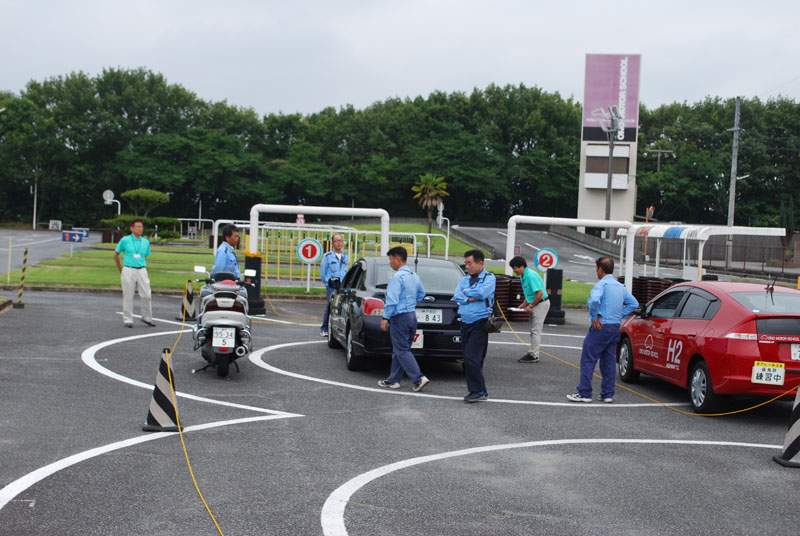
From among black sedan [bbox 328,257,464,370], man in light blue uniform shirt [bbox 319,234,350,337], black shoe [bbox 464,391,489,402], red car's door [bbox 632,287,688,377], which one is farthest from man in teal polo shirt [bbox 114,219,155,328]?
red car's door [bbox 632,287,688,377]

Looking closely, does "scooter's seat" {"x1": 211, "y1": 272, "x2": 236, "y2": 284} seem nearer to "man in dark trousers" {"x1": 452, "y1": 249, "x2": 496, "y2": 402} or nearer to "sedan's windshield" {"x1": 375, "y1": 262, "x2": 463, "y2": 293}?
"sedan's windshield" {"x1": 375, "y1": 262, "x2": 463, "y2": 293}

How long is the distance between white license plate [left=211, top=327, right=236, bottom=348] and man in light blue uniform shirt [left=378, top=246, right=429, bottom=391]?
6.14ft

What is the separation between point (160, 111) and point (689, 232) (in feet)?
231

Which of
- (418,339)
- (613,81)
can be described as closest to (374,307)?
(418,339)

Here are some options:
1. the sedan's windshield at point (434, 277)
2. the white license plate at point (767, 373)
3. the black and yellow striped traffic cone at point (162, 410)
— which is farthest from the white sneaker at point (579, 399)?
the black and yellow striped traffic cone at point (162, 410)

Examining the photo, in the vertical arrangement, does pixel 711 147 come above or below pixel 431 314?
above

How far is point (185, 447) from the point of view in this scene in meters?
6.29

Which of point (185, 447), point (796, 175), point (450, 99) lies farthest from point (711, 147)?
point (185, 447)

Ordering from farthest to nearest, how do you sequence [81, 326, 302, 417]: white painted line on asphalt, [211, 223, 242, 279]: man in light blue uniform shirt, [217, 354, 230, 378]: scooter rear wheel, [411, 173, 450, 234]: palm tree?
[411, 173, 450, 234]: palm tree < [211, 223, 242, 279]: man in light blue uniform shirt < [217, 354, 230, 378]: scooter rear wheel < [81, 326, 302, 417]: white painted line on asphalt

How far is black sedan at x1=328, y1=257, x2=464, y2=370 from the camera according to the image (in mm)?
9984

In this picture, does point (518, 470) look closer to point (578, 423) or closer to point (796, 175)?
point (578, 423)

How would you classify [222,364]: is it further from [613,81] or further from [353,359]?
[613,81]

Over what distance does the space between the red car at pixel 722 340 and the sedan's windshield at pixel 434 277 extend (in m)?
2.67

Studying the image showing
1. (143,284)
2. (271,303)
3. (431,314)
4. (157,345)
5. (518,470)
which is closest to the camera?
(518,470)
